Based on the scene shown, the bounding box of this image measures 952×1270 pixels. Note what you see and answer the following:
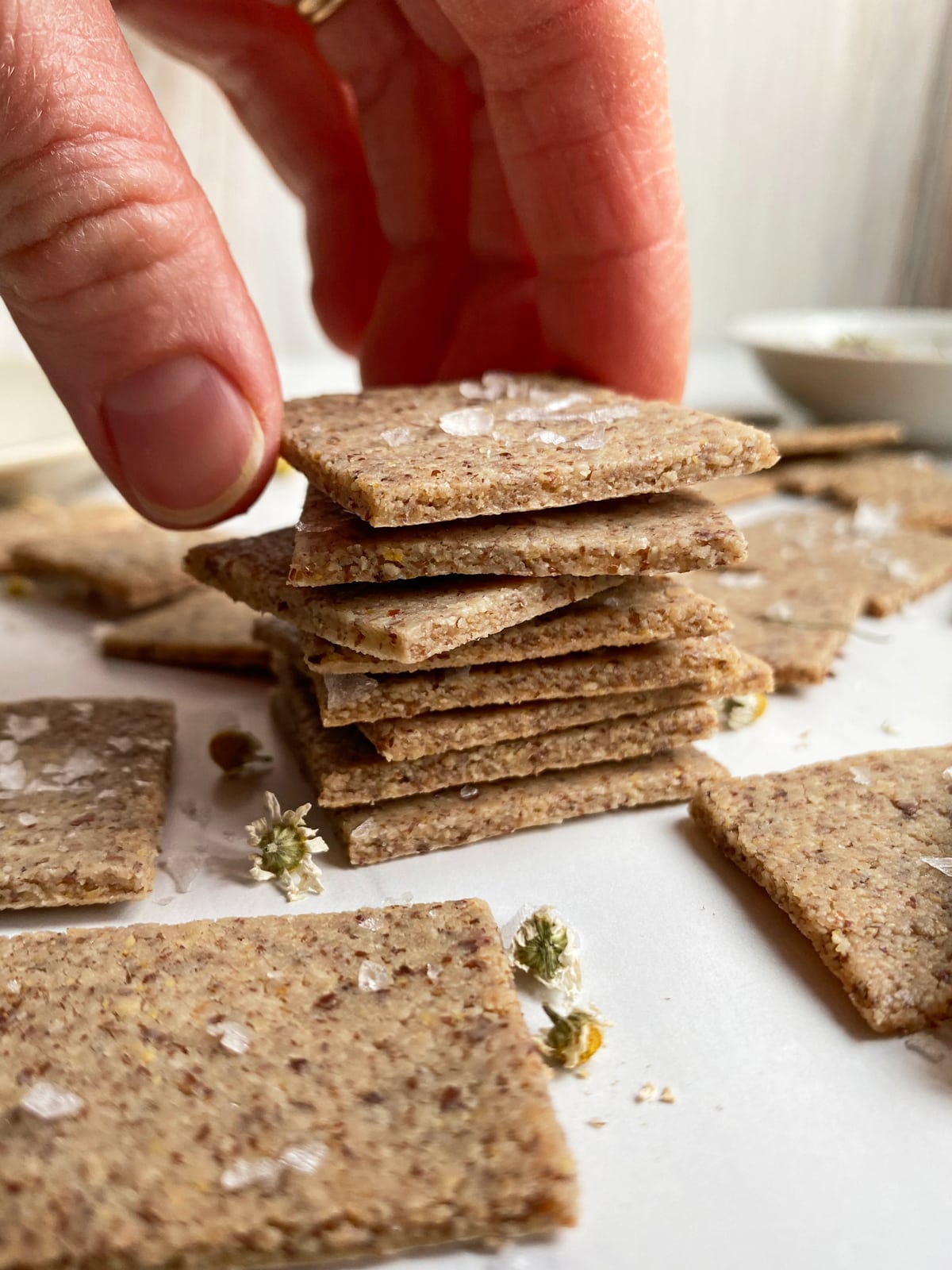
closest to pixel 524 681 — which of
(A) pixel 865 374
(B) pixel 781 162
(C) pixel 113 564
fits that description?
(C) pixel 113 564

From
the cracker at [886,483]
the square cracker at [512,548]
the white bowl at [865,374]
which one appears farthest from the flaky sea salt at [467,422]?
the white bowl at [865,374]

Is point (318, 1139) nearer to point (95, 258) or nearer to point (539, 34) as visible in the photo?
point (95, 258)

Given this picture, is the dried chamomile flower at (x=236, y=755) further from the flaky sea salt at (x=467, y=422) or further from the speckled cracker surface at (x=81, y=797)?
the flaky sea salt at (x=467, y=422)

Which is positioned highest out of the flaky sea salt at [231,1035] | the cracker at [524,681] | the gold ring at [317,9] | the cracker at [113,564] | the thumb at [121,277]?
the gold ring at [317,9]

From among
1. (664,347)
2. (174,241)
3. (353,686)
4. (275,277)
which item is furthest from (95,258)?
(275,277)

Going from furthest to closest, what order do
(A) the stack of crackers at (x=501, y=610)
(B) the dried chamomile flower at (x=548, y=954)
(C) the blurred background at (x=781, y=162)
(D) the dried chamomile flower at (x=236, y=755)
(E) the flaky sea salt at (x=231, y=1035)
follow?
(C) the blurred background at (x=781, y=162) < (D) the dried chamomile flower at (x=236, y=755) < (A) the stack of crackers at (x=501, y=610) < (B) the dried chamomile flower at (x=548, y=954) < (E) the flaky sea salt at (x=231, y=1035)

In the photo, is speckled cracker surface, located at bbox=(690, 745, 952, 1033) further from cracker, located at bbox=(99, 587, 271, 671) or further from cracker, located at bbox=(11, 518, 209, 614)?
cracker, located at bbox=(11, 518, 209, 614)

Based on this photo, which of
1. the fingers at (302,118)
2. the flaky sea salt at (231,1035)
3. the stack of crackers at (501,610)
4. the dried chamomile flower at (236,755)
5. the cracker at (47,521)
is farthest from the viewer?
the cracker at (47,521)
